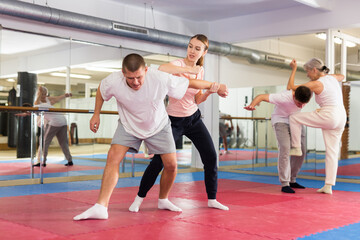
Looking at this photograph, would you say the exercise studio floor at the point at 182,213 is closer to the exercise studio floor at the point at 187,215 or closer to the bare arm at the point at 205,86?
the exercise studio floor at the point at 187,215

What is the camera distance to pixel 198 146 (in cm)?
450

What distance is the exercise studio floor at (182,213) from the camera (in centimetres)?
348

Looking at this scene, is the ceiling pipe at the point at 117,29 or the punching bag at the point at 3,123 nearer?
the ceiling pipe at the point at 117,29

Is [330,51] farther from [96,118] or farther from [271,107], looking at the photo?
[96,118]

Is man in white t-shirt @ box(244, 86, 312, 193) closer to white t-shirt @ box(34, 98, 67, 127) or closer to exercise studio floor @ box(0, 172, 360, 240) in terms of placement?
exercise studio floor @ box(0, 172, 360, 240)

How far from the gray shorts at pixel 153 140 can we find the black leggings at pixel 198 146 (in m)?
0.23

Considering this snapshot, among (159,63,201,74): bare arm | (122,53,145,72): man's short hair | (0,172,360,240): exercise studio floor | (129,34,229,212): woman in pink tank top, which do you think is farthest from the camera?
(129,34,229,212): woman in pink tank top

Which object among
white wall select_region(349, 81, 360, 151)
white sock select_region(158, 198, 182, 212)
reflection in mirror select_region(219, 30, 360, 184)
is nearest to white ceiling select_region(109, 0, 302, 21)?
reflection in mirror select_region(219, 30, 360, 184)

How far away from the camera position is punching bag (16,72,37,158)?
7012mm

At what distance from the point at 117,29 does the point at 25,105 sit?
1993 millimetres

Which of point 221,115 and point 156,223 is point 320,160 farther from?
point 156,223

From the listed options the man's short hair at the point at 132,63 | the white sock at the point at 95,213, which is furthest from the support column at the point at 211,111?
the man's short hair at the point at 132,63

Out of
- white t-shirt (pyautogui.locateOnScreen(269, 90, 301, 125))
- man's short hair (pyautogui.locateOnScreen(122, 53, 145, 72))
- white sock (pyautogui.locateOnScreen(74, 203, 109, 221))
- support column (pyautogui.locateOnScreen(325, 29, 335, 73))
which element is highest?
support column (pyautogui.locateOnScreen(325, 29, 335, 73))

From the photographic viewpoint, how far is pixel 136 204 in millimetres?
4363
